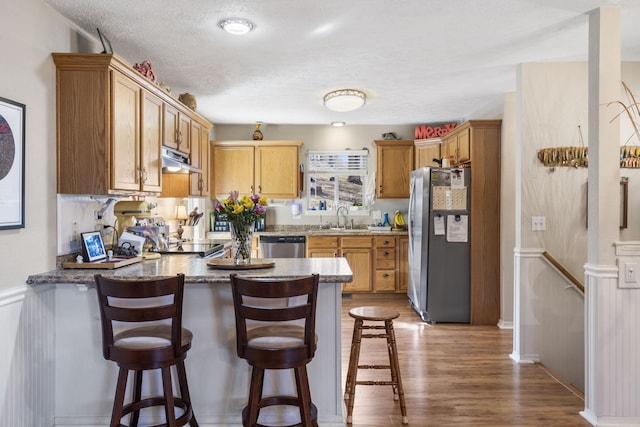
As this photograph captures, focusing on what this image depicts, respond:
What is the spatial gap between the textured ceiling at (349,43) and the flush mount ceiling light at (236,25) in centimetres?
5

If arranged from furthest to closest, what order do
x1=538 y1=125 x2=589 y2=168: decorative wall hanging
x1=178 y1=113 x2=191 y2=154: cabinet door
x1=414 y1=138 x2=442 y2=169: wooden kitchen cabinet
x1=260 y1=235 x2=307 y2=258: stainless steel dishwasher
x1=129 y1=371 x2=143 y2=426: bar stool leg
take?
x1=260 y1=235 x2=307 y2=258: stainless steel dishwasher < x1=414 y1=138 x2=442 y2=169: wooden kitchen cabinet < x1=178 y1=113 x2=191 y2=154: cabinet door < x1=538 y1=125 x2=589 y2=168: decorative wall hanging < x1=129 y1=371 x2=143 y2=426: bar stool leg

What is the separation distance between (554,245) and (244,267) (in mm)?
2585

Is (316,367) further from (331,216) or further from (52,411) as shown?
(331,216)

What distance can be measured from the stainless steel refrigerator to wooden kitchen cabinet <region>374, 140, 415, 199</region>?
1.32 meters

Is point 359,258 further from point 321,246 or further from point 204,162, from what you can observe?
point 204,162

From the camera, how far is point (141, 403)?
2234mm

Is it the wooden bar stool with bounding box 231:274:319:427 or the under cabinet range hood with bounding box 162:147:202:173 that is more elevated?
the under cabinet range hood with bounding box 162:147:202:173

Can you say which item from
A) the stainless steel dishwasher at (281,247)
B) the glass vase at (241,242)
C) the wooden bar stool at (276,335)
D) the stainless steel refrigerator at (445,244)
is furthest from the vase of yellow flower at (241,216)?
the stainless steel dishwasher at (281,247)

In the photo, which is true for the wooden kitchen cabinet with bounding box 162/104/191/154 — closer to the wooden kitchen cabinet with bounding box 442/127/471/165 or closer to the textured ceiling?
the textured ceiling

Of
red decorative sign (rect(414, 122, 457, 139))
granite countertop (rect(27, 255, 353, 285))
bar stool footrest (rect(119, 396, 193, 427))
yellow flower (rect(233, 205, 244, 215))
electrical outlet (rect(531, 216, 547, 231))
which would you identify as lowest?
bar stool footrest (rect(119, 396, 193, 427))

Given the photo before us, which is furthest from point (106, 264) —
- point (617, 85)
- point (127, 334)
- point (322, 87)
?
point (617, 85)

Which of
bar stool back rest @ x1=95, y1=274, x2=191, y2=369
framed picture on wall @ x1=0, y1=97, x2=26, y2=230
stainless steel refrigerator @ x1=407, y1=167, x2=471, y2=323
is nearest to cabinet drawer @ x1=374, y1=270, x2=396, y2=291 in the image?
stainless steel refrigerator @ x1=407, y1=167, x2=471, y2=323

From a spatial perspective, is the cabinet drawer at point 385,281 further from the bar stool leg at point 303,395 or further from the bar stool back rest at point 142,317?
the bar stool back rest at point 142,317

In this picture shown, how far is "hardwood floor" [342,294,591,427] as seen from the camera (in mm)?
2543
